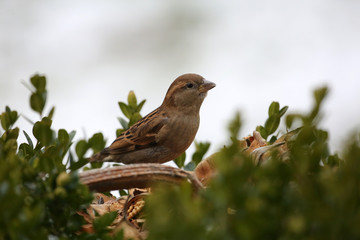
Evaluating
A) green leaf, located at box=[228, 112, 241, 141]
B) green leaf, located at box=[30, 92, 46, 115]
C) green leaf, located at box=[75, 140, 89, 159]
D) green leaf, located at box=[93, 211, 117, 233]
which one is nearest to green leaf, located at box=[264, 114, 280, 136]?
green leaf, located at box=[75, 140, 89, 159]

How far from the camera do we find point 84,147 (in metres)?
1.88

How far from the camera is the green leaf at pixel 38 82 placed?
1631mm

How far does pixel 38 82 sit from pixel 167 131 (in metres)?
2.10

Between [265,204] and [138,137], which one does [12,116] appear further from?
[138,137]

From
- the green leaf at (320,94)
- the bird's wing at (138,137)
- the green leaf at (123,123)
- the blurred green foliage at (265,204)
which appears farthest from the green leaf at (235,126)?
the bird's wing at (138,137)

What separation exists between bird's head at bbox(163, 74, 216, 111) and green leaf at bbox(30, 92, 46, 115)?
2.27m

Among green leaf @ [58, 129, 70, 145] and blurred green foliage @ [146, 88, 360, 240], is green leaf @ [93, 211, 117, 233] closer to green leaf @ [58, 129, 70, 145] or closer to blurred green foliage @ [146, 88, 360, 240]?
blurred green foliage @ [146, 88, 360, 240]

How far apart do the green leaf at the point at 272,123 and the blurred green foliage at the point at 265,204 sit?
127 centimetres

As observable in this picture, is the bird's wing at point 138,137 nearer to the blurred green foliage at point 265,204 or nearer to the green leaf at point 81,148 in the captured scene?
the green leaf at point 81,148

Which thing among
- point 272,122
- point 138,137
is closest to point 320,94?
point 272,122

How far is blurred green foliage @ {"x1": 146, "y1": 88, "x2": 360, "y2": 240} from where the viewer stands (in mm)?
895

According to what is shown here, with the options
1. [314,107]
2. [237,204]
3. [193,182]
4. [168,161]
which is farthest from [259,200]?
[168,161]

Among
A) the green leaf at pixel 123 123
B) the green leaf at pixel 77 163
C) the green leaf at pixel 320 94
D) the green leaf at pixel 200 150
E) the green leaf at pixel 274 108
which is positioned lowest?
the green leaf at pixel 200 150

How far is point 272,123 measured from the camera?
2320mm
